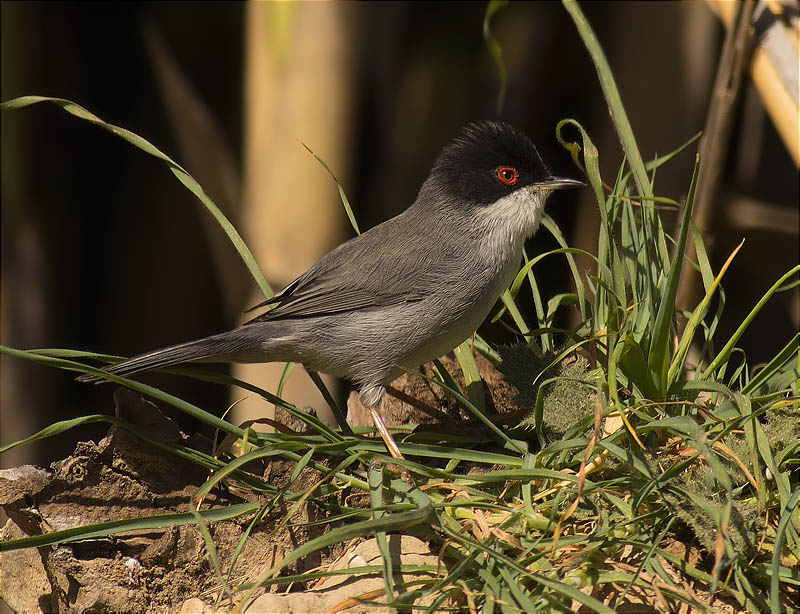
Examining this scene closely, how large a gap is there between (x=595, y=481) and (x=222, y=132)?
523 cm

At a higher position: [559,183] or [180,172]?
[180,172]

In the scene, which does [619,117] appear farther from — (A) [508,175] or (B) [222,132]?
(B) [222,132]

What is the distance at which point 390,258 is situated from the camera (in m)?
3.21

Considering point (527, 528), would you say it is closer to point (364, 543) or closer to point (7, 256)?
point (364, 543)

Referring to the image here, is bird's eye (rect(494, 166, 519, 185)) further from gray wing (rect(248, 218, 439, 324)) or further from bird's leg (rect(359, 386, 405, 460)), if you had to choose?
bird's leg (rect(359, 386, 405, 460))

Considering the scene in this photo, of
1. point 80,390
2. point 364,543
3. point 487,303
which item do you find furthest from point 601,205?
point 80,390

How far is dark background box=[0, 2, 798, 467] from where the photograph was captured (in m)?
5.87

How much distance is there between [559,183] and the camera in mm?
3330

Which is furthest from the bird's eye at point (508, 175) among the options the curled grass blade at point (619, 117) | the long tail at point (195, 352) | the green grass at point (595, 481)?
the long tail at point (195, 352)

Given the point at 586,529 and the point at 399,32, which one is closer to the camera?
the point at 586,529

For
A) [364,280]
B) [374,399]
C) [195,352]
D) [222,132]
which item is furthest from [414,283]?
[222,132]

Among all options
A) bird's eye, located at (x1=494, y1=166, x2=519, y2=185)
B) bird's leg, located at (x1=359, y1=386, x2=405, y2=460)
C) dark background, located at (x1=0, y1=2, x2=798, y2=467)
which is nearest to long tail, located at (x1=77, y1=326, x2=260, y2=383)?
bird's leg, located at (x1=359, y1=386, x2=405, y2=460)

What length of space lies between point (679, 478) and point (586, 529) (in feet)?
0.91

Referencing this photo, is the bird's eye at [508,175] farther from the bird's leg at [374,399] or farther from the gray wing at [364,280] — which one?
the bird's leg at [374,399]
